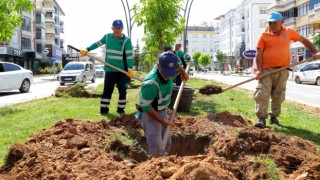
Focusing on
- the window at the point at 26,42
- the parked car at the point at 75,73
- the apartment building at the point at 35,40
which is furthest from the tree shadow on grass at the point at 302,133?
the window at the point at 26,42

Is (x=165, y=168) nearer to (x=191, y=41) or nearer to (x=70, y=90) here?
(x=70, y=90)

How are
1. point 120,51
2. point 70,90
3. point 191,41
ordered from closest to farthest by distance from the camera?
point 120,51, point 70,90, point 191,41

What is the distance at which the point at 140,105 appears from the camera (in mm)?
4516

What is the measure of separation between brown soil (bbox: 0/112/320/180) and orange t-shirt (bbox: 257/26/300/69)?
1394 mm

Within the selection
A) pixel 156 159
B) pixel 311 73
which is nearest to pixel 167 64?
pixel 156 159

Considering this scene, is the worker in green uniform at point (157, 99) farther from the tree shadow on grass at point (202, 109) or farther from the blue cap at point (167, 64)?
the tree shadow on grass at point (202, 109)

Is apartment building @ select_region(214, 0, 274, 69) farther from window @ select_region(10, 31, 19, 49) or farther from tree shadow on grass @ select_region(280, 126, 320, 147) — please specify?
tree shadow on grass @ select_region(280, 126, 320, 147)

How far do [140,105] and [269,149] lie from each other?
163 cm

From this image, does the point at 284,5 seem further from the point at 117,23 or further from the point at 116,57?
the point at 117,23

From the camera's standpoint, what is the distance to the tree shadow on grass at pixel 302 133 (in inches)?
221

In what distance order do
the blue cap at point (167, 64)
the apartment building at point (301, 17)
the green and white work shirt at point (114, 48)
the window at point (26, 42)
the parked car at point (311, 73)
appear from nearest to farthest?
the blue cap at point (167, 64) < the green and white work shirt at point (114, 48) < the parked car at point (311, 73) < the apartment building at point (301, 17) < the window at point (26, 42)

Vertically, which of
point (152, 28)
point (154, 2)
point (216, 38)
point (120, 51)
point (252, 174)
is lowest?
point (252, 174)

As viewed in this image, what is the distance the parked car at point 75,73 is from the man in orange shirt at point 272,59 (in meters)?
18.8

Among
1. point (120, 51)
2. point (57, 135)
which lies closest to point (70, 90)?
point (120, 51)
